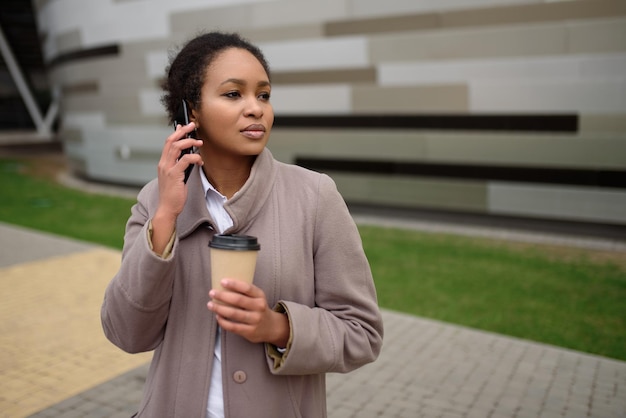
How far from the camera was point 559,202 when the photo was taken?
880cm

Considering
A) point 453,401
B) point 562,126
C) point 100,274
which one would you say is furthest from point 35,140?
point 453,401

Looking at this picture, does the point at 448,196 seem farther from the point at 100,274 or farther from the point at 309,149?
the point at 100,274

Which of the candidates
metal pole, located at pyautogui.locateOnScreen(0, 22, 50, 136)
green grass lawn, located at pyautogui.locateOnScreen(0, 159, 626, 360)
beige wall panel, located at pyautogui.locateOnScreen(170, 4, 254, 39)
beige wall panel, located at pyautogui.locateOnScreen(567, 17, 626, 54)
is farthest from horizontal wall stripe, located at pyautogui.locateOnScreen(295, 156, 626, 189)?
metal pole, located at pyautogui.locateOnScreen(0, 22, 50, 136)

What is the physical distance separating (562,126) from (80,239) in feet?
24.2

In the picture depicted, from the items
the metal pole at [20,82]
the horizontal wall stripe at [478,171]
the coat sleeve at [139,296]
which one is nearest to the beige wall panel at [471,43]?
the horizontal wall stripe at [478,171]

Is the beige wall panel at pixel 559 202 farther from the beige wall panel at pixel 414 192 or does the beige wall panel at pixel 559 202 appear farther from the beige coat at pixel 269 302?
the beige coat at pixel 269 302

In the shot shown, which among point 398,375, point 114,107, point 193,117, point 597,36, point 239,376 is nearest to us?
point 239,376

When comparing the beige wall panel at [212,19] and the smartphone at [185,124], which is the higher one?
the beige wall panel at [212,19]

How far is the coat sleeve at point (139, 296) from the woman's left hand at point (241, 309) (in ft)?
0.64

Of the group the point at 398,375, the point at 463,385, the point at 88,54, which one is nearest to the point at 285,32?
the point at 88,54

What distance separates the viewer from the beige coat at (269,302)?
1.72m

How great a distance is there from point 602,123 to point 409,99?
2839 mm

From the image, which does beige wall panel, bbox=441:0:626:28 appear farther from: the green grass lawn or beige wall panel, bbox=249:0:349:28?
the green grass lawn

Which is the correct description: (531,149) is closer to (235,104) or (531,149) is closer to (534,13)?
(534,13)
